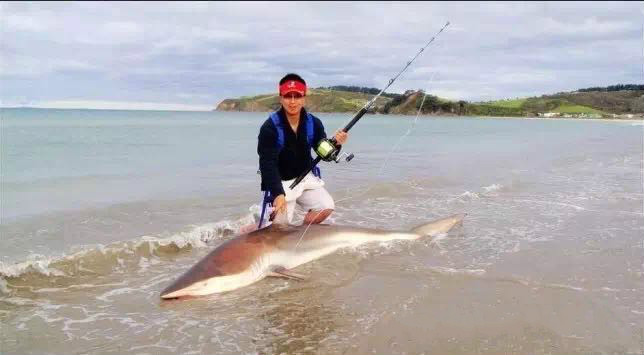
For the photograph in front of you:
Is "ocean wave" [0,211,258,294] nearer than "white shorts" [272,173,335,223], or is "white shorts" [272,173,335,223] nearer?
"ocean wave" [0,211,258,294]

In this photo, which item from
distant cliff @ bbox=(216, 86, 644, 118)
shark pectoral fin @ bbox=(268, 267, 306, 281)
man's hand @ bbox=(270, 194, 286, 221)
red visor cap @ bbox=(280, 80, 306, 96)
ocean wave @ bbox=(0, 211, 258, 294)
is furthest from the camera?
distant cliff @ bbox=(216, 86, 644, 118)

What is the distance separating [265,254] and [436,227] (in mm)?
2961

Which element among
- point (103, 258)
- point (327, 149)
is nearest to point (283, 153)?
point (327, 149)

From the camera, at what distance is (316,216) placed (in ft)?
23.7

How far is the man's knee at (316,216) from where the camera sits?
7180 millimetres

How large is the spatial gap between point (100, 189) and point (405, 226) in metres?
7.30

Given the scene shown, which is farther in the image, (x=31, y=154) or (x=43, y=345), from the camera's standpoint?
(x=31, y=154)

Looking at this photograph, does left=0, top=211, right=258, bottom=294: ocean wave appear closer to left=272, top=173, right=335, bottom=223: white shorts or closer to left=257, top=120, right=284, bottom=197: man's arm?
left=272, top=173, right=335, bottom=223: white shorts

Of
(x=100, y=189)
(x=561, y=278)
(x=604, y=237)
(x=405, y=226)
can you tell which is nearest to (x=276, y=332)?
(x=561, y=278)

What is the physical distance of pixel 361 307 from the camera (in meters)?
4.92

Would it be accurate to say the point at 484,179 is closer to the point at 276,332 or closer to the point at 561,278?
the point at 561,278

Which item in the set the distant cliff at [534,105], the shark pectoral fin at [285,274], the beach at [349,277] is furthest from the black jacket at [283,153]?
the distant cliff at [534,105]

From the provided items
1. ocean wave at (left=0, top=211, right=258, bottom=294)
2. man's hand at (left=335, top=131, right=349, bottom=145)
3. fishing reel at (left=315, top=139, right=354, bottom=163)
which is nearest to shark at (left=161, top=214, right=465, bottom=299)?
fishing reel at (left=315, top=139, right=354, bottom=163)

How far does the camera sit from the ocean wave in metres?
5.87
